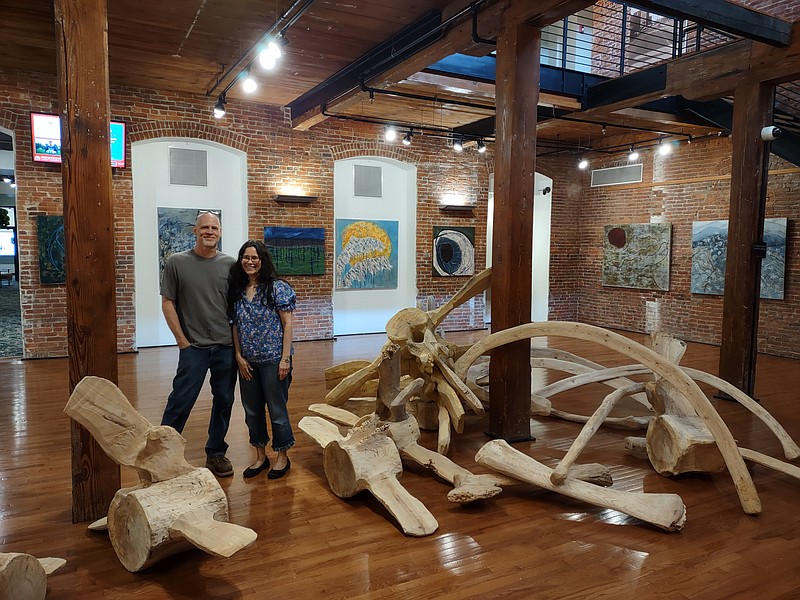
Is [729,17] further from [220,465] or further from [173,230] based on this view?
[173,230]

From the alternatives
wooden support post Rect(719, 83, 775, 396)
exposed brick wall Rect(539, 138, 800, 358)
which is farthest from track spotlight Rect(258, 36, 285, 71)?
exposed brick wall Rect(539, 138, 800, 358)

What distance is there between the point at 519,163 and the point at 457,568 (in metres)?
3.02

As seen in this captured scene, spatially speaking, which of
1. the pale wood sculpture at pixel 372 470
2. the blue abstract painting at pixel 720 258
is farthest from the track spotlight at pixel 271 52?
the blue abstract painting at pixel 720 258

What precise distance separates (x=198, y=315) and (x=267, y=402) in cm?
72

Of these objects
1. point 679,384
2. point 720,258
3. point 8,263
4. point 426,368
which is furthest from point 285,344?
point 8,263

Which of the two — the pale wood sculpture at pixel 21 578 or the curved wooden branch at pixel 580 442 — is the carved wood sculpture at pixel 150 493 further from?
the curved wooden branch at pixel 580 442

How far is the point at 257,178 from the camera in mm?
9289

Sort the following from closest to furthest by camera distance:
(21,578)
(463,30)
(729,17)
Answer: (21,578) < (729,17) < (463,30)

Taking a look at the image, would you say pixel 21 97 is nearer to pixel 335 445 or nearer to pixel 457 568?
pixel 335 445

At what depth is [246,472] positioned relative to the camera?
12.7 ft

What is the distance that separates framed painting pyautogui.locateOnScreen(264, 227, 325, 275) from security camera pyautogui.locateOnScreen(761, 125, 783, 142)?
6343mm

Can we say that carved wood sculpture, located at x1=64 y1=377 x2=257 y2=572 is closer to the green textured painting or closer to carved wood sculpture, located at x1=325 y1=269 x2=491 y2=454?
carved wood sculpture, located at x1=325 y1=269 x2=491 y2=454

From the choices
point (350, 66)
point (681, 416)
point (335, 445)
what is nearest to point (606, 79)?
point (350, 66)

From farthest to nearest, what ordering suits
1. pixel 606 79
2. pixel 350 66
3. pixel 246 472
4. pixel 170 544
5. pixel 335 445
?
pixel 606 79
pixel 350 66
pixel 246 472
pixel 335 445
pixel 170 544
